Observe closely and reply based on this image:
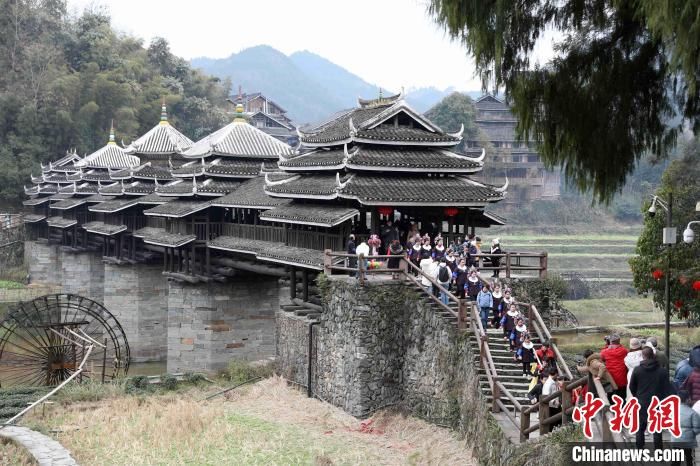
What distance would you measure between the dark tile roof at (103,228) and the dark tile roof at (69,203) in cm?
147

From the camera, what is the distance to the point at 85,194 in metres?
53.4

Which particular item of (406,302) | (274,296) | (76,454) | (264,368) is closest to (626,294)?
(274,296)

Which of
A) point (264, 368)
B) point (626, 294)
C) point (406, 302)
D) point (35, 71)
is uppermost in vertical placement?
point (35, 71)

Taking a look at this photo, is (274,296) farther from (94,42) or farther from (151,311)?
(94,42)

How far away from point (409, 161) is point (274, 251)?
5409 mm

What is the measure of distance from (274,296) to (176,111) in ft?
171

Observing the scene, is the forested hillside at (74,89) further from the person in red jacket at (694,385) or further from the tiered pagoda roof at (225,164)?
the person in red jacket at (694,385)

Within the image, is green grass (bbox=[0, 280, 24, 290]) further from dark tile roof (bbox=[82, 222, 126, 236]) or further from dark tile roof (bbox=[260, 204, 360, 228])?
dark tile roof (bbox=[260, 204, 360, 228])

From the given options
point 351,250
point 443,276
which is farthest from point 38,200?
point 443,276

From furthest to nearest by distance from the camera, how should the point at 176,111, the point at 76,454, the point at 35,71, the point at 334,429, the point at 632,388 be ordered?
the point at 176,111 < the point at 35,71 < the point at 334,429 < the point at 76,454 < the point at 632,388

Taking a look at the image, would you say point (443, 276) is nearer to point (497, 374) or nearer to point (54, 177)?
point (497, 374)

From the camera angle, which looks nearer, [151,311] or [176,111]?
[151,311]

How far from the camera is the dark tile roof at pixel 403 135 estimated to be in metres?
23.8

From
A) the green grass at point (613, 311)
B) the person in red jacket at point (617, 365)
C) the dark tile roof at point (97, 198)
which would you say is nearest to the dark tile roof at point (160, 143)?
the dark tile roof at point (97, 198)
